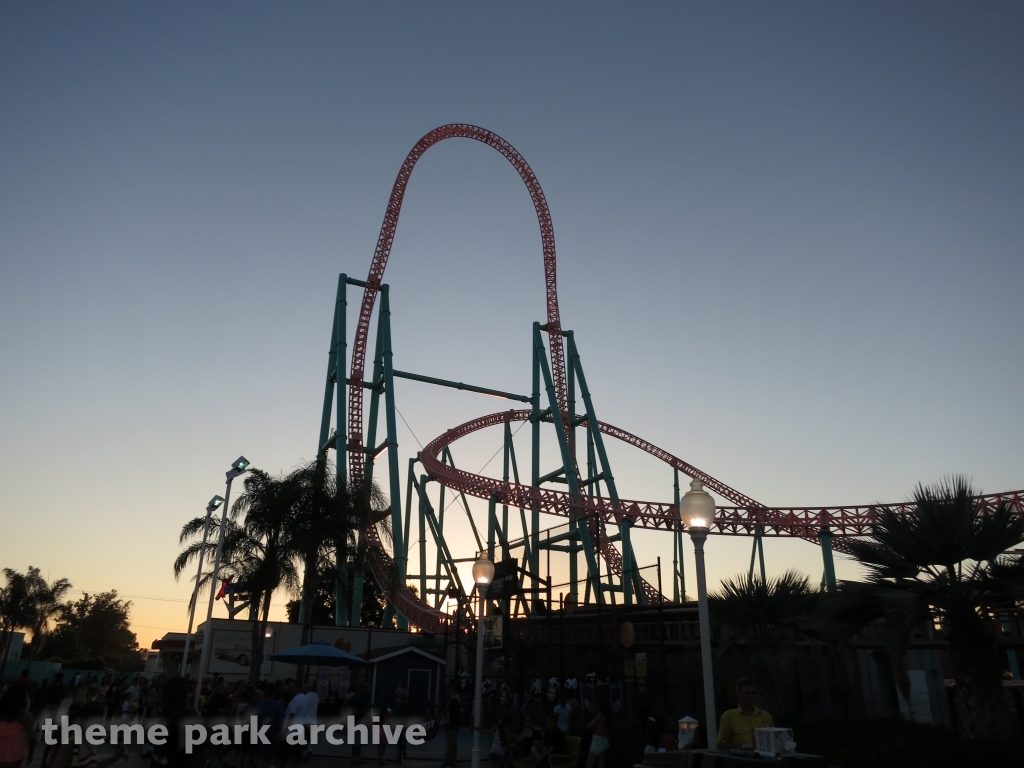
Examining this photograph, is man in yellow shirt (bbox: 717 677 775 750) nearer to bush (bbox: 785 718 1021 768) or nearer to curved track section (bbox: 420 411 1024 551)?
bush (bbox: 785 718 1021 768)

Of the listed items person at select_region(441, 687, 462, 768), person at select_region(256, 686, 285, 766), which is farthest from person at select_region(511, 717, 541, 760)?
person at select_region(256, 686, 285, 766)

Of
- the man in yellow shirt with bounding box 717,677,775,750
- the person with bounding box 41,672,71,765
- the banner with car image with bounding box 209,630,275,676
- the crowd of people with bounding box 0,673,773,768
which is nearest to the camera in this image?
the crowd of people with bounding box 0,673,773,768

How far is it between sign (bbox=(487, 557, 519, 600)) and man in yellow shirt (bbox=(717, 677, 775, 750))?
11199 mm

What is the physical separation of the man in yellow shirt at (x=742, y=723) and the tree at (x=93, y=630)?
Result: 6444 centimetres

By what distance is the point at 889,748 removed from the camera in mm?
7199

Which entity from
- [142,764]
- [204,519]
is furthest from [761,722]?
[204,519]

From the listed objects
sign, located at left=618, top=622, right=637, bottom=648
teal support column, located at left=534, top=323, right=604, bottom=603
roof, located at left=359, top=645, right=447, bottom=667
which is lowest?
roof, located at left=359, top=645, right=447, bottom=667

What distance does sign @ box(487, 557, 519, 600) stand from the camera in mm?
15820

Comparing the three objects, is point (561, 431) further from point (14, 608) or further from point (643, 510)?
point (14, 608)

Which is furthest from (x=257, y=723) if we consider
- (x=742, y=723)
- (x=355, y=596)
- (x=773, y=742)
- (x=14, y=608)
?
(x=14, y=608)

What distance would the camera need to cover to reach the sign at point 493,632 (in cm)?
1780

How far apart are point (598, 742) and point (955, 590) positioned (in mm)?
3657

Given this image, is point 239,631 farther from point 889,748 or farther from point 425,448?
point 889,748

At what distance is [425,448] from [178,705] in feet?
83.6
